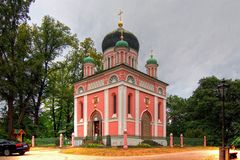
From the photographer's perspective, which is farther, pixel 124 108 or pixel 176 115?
pixel 176 115

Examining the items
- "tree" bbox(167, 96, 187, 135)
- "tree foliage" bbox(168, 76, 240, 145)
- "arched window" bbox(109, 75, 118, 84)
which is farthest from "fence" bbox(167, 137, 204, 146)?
"tree" bbox(167, 96, 187, 135)

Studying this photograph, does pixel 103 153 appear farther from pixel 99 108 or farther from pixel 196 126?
pixel 196 126

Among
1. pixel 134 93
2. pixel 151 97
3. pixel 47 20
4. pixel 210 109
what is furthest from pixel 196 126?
pixel 47 20

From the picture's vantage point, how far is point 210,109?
4359 cm

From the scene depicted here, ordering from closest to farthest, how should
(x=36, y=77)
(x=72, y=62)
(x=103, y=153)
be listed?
1. (x=103, y=153)
2. (x=36, y=77)
3. (x=72, y=62)

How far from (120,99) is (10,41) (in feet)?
45.8

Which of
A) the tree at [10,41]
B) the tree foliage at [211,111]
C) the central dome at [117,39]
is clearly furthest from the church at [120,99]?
the tree foliage at [211,111]

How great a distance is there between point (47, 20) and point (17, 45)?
972 centimetres

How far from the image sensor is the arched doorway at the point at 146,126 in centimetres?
2977

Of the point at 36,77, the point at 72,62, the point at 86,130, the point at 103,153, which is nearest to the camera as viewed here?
the point at 103,153

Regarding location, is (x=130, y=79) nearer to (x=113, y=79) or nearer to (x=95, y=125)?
(x=113, y=79)

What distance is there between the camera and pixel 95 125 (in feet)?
99.9

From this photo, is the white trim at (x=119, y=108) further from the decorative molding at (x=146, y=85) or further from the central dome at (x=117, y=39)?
the central dome at (x=117, y=39)

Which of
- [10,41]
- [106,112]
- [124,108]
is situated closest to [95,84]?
[106,112]
